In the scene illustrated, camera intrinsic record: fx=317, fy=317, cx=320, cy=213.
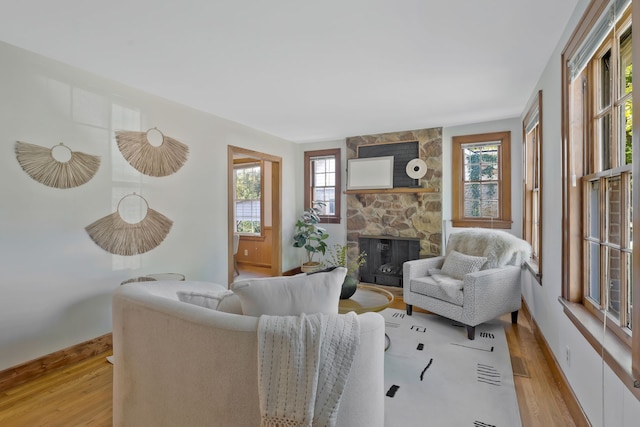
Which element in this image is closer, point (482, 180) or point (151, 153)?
point (151, 153)

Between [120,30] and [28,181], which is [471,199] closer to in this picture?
[120,30]

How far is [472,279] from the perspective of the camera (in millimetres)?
2953

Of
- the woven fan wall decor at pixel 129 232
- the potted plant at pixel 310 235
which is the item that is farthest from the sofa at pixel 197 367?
the potted plant at pixel 310 235

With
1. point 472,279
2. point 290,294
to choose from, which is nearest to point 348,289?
point 472,279

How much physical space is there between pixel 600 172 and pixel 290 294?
71.0 inches

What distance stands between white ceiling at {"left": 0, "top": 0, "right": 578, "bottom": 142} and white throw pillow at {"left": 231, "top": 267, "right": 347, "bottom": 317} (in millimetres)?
1533

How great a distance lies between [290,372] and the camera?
3.60 ft

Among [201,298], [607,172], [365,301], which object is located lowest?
[365,301]

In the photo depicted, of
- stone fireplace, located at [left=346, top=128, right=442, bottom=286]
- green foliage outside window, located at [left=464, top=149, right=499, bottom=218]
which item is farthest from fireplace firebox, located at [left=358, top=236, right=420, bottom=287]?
green foliage outside window, located at [left=464, top=149, right=499, bottom=218]

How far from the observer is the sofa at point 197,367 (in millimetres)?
1174

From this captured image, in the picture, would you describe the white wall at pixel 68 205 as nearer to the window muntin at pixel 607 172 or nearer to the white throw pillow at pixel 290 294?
the white throw pillow at pixel 290 294

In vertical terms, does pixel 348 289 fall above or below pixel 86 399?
above

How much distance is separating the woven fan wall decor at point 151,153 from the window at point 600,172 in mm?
3476

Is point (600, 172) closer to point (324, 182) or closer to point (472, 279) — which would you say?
point (472, 279)
